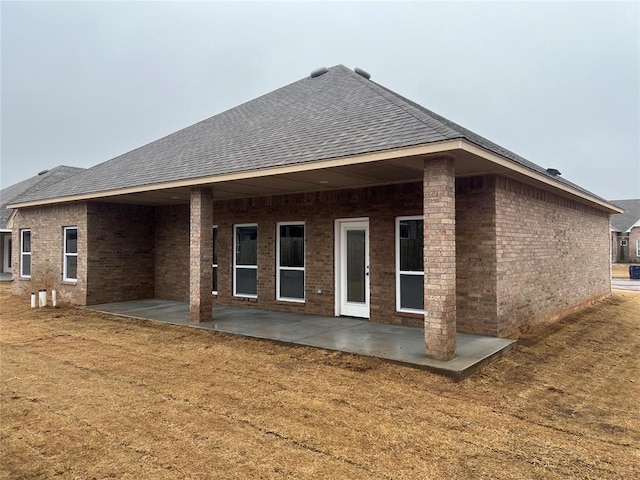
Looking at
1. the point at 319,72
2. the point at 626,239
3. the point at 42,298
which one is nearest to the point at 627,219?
the point at 626,239

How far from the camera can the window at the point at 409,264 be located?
8906 millimetres

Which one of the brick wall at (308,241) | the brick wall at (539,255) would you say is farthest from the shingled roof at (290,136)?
the brick wall at (308,241)

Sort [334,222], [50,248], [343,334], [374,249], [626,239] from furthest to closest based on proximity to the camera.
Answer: [626,239]
[50,248]
[334,222]
[374,249]
[343,334]

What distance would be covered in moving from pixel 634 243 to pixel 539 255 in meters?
42.2

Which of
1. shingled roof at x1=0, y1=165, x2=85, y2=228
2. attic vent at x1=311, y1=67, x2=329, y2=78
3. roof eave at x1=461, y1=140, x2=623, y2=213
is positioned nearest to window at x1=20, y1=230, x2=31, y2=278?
shingled roof at x1=0, y1=165, x2=85, y2=228

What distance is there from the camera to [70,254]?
13.5 meters

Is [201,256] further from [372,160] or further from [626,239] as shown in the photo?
[626,239]

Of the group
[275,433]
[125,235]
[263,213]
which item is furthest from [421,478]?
[125,235]

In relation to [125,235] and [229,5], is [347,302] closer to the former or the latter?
[125,235]

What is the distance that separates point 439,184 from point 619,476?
3.96 m

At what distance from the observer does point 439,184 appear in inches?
246

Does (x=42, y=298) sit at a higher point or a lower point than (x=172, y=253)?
lower

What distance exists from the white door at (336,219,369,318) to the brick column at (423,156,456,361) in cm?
346

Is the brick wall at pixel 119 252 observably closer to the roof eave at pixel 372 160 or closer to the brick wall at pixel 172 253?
the brick wall at pixel 172 253
